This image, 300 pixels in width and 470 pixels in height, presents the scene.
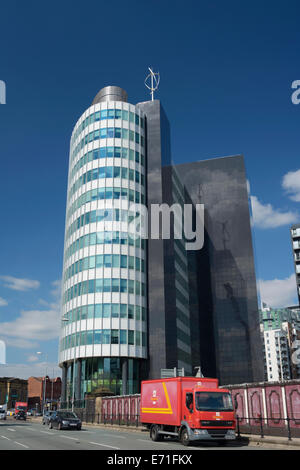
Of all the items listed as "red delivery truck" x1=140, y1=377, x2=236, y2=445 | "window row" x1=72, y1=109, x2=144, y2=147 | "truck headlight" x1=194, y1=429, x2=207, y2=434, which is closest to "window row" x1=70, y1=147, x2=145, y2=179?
"window row" x1=72, y1=109, x2=144, y2=147

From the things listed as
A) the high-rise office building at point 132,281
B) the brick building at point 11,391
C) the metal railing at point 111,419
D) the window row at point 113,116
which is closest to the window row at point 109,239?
the high-rise office building at point 132,281

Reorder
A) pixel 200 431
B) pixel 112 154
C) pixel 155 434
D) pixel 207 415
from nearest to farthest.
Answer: pixel 200 431 → pixel 207 415 → pixel 155 434 → pixel 112 154

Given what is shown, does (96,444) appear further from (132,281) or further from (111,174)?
(111,174)

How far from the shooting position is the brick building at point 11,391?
145250 mm

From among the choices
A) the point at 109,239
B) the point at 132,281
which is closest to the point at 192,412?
the point at 132,281

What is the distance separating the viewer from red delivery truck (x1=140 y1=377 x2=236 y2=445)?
60.8ft

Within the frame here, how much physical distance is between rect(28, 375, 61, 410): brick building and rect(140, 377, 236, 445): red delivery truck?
12880 centimetres

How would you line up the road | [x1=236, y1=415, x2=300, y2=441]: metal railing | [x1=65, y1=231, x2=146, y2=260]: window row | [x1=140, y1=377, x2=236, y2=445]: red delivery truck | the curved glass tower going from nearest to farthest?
the road < [x1=140, y1=377, x2=236, y2=445]: red delivery truck < [x1=236, y1=415, x2=300, y2=441]: metal railing < the curved glass tower < [x1=65, y1=231, x2=146, y2=260]: window row

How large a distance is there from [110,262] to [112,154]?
17.4 metres

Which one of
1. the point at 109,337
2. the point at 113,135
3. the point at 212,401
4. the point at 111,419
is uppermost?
the point at 113,135

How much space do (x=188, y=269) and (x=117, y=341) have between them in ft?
95.2

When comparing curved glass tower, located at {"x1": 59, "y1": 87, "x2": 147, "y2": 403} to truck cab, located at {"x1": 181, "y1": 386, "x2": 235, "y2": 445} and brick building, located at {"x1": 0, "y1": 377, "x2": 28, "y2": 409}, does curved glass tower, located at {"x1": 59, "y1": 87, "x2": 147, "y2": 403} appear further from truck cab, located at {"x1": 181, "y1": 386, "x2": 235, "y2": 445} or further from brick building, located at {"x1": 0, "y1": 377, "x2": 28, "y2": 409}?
brick building, located at {"x1": 0, "y1": 377, "x2": 28, "y2": 409}

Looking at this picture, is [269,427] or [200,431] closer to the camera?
[200,431]

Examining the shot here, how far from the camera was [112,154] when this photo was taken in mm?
67500
